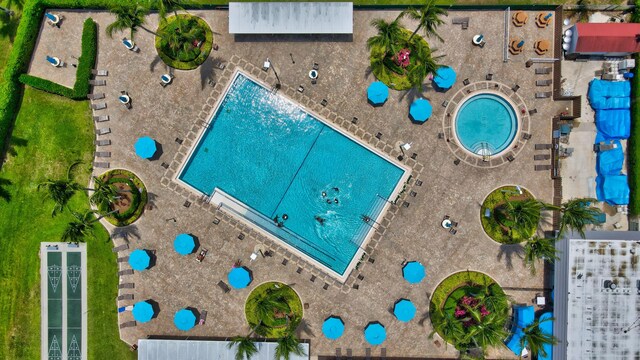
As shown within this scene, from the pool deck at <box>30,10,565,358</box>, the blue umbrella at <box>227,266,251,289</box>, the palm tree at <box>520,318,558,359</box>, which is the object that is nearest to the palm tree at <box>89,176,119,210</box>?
the pool deck at <box>30,10,565,358</box>

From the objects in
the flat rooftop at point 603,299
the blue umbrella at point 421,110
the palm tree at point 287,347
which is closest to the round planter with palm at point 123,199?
the palm tree at point 287,347

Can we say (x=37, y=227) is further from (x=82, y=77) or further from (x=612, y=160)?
(x=612, y=160)

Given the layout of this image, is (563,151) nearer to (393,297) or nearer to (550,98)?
(550,98)

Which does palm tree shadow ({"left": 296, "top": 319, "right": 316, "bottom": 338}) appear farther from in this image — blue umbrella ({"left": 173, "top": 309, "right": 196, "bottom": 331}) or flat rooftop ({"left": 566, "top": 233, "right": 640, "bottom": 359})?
flat rooftop ({"left": 566, "top": 233, "right": 640, "bottom": 359})

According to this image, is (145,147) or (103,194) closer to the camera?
(103,194)

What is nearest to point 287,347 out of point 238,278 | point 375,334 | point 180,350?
point 238,278

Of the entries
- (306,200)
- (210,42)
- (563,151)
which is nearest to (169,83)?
(210,42)

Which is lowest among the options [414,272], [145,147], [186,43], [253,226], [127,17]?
[253,226]
